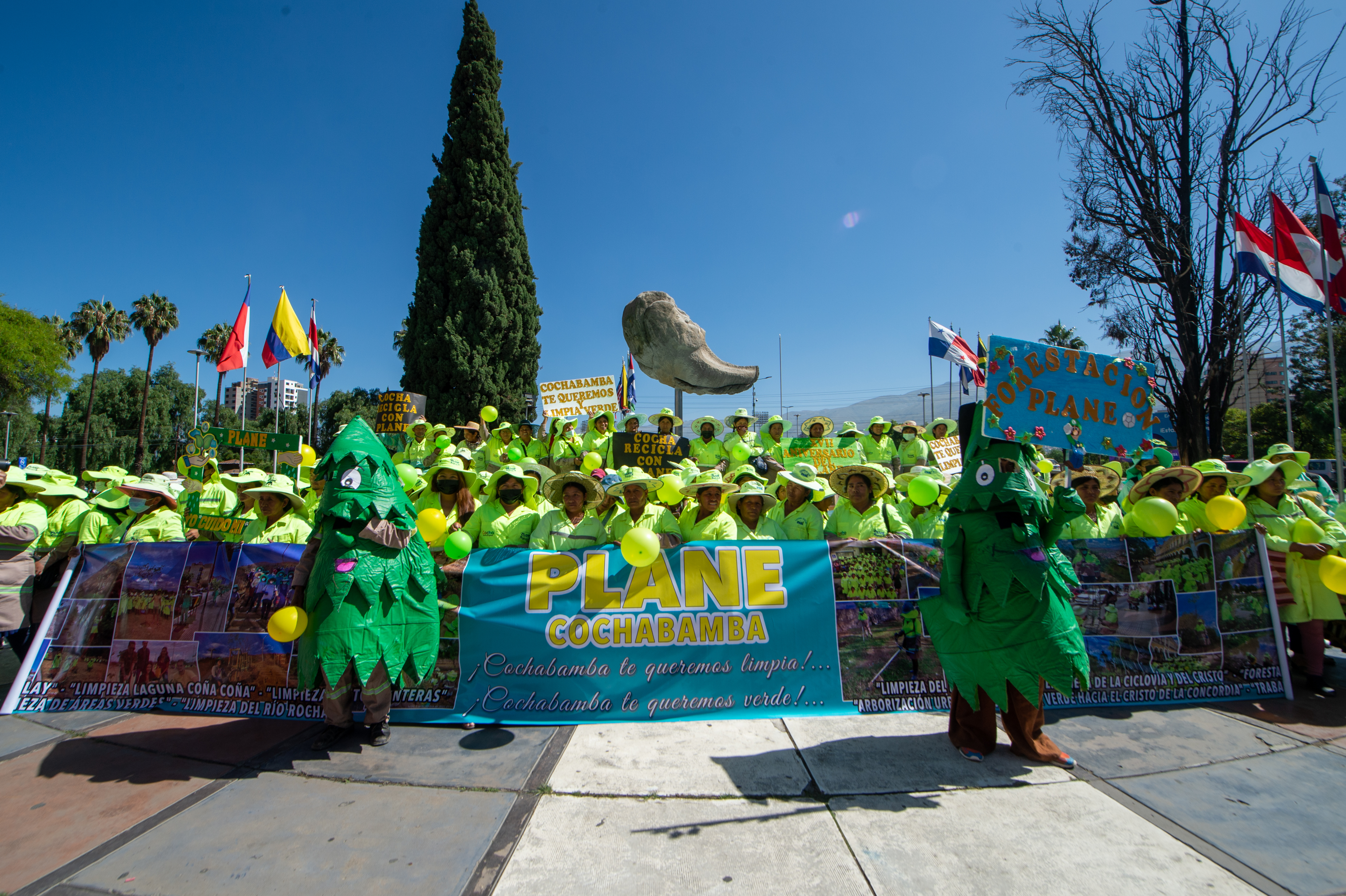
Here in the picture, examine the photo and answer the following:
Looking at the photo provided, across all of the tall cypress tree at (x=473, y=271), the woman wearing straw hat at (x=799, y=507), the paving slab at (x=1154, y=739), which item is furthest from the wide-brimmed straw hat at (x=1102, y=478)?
the tall cypress tree at (x=473, y=271)

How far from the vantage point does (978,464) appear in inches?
143

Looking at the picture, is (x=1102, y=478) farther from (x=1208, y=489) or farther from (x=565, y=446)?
(x=565, y=446)

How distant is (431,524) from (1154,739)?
198 inches

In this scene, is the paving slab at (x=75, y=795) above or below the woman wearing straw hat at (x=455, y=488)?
below

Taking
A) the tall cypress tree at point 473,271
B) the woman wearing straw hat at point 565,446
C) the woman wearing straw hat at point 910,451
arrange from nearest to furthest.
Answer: the woman wearing straw hat at point 565,446, the woman wearing straw hat at point 910,451, the tall cypress tree at point 473,271

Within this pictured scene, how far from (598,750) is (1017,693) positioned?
2.49 m

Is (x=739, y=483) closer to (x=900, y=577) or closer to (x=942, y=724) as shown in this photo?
(x=900, y=577)

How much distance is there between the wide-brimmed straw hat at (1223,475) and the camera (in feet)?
16.2

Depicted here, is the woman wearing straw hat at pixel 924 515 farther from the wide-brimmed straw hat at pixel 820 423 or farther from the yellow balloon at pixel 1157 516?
the wide-brimmed straw hat at pixel 820 423

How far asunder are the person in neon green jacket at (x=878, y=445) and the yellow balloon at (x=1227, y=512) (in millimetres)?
6125

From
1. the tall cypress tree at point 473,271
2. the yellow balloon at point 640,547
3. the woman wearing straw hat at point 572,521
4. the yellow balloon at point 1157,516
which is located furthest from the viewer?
the tall cypress tree at point 473,271

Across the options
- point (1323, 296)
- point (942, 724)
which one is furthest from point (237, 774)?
point (1323, 296)

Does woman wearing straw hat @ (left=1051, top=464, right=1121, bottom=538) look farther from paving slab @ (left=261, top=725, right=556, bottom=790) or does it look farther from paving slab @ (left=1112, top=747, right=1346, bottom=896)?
paving slab @ (left=261, top=725, right=556, bottom=790)

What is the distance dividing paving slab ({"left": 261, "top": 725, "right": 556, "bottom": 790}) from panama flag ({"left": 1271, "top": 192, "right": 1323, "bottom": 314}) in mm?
12950
